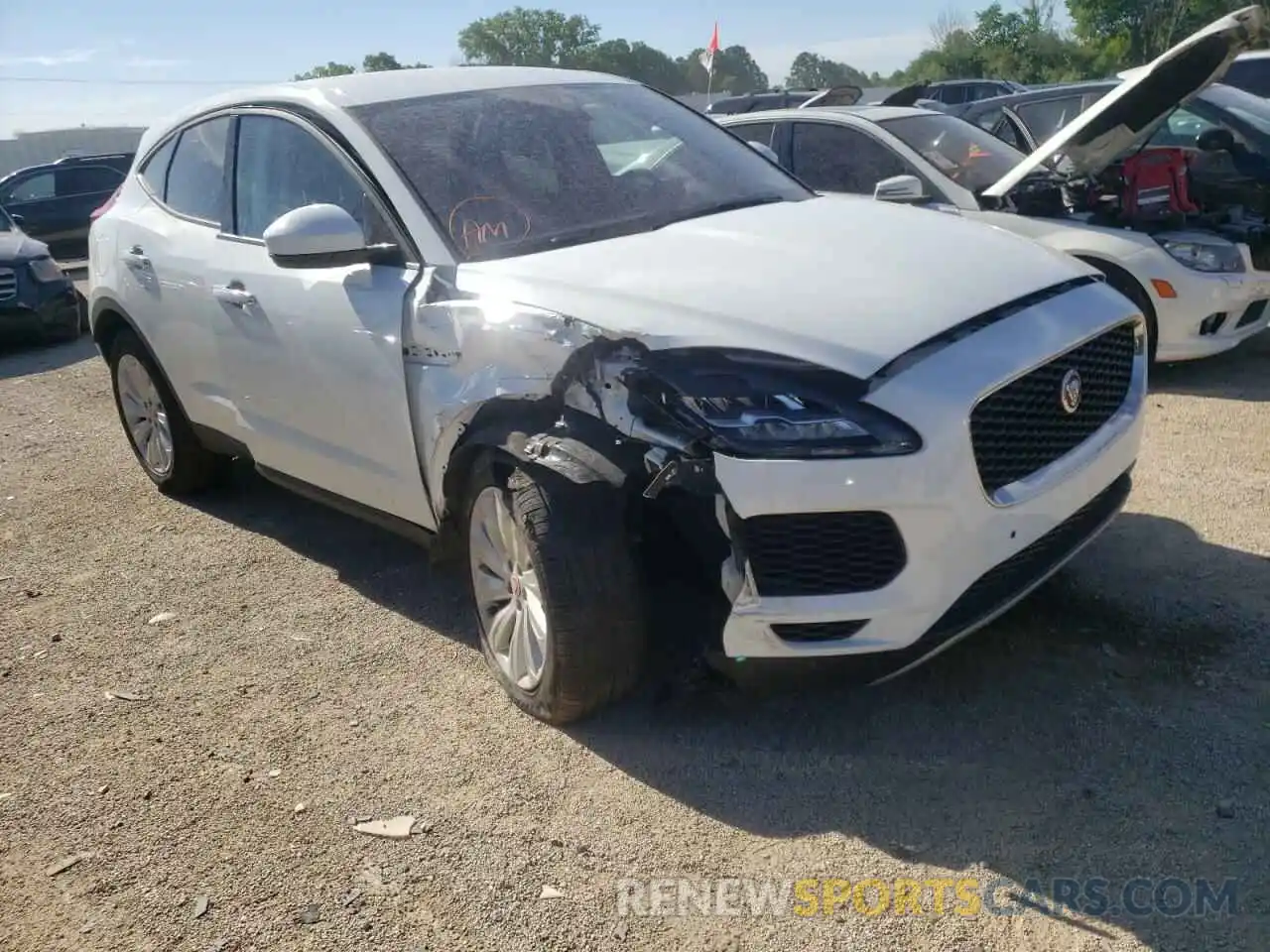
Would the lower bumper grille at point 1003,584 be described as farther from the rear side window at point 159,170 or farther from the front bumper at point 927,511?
the rear side window at point 159,170

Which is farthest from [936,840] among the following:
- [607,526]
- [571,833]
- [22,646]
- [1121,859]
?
[22,646]

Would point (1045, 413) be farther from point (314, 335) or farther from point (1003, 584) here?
point (314, 335)

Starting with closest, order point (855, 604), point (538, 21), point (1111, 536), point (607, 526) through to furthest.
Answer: point (855, 604) → point (607, 526) → point (1111, 536) → point (538, 21)

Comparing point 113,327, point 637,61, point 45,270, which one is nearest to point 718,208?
point 113,327

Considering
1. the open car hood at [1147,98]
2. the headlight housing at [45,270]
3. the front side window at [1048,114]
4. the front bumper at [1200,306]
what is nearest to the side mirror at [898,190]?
the open car hood at [1147,98]

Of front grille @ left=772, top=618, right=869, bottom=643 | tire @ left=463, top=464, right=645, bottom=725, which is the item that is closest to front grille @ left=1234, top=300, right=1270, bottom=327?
front grille @ left=772, top=618, right=869, bottom=643

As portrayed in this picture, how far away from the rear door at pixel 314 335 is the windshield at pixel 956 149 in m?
4.19

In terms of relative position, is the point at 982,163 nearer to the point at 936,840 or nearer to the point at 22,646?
the point at 936,840

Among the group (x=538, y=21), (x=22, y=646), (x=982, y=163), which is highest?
(x=538, y=21)

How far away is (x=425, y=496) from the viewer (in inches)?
146

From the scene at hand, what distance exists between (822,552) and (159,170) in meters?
4.06

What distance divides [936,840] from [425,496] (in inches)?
73.7

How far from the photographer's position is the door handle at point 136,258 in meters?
5.09

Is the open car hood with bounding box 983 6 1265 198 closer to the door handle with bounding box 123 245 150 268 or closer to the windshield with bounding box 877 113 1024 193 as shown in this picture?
the windshield with bounding box 877 113 1024 193
